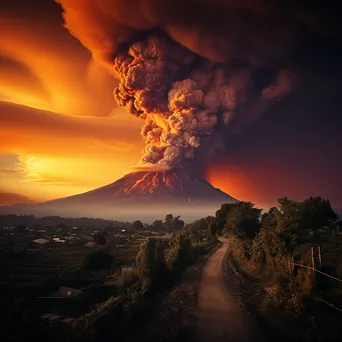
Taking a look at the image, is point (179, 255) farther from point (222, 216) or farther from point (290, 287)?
point (222, 216)

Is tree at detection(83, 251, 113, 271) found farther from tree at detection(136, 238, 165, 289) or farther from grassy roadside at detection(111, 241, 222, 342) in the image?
grassy roadside at detection(111, 241, 222, 342)

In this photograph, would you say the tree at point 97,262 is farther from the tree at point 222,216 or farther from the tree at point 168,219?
the tree at point 168,219

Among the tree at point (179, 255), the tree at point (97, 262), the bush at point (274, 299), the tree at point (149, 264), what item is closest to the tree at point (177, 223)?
the tree at point (179, 255)

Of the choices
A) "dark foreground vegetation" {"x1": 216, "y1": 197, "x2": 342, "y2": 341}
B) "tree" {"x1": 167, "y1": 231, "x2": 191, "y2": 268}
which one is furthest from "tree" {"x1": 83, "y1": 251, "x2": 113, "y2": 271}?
"dark foreground vegetation" {"x1": 216, "y1": 197, "x2": 342, "y2": 341}

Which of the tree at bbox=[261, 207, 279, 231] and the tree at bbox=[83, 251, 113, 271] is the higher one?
the tree at bbox=[261, 207, 279, 231]

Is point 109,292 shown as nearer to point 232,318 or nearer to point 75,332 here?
point 75,332

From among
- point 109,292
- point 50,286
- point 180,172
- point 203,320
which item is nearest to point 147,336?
point 203,320
